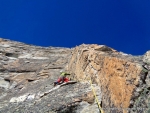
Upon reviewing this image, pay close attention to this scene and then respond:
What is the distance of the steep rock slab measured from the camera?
11.7 meters

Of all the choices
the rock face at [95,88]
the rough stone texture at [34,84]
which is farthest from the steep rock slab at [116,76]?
the rough stone texture at [34,84]

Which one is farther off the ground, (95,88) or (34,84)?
(34,84)

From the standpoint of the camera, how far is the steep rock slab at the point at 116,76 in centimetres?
1172

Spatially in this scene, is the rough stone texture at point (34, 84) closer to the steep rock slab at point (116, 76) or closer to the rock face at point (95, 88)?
the rock face at point (95, 88)

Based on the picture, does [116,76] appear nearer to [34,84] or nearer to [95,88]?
[95,88]

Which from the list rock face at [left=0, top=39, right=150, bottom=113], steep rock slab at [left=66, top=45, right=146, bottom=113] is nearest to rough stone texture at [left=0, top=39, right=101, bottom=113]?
rock face at [left=0, top=39, right=150, bottom=113]

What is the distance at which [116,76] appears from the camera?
13.5m

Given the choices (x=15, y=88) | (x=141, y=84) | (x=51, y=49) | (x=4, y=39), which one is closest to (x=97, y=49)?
(x=141, y=84)

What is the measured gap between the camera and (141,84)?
11.5 metres

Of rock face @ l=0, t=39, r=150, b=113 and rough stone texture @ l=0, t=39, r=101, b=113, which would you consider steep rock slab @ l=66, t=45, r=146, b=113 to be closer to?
rock face @ l=0, t=39, r=150, b=113

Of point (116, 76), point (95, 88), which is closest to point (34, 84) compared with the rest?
point (95, 88)

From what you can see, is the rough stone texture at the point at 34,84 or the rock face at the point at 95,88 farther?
the rough stone texture at the point at 34,84

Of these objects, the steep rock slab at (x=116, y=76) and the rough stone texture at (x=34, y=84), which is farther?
the rough stone texture at (x=34, y=84)

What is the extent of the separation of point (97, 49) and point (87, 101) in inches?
213
